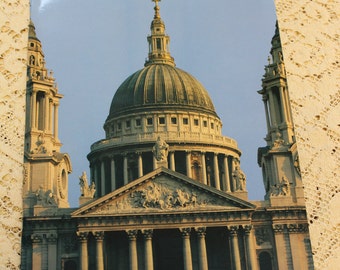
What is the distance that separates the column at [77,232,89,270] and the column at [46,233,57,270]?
9.39ft

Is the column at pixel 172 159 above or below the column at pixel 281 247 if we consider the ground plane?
above

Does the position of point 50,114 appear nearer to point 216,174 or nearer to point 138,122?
point 138,122

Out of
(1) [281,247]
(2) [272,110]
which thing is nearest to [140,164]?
(2) [272,110]

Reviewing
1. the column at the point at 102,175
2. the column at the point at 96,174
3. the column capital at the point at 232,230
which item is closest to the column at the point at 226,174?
the column at the point at 102,175

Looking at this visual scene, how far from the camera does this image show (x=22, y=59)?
7746 millimetres

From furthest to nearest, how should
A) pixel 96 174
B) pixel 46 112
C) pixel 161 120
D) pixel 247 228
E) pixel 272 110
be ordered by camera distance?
pixel 161 120 → pixel 96 174 → pixel 272 110 → pixel 46 112 → pixel 247 228

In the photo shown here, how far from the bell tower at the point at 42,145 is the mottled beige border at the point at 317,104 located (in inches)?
1822

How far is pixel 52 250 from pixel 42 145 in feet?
35.8

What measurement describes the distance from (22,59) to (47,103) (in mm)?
51955

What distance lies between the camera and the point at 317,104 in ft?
25.3

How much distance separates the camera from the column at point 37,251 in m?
51.1

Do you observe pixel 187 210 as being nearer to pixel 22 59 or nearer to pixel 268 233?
pixel 268 233

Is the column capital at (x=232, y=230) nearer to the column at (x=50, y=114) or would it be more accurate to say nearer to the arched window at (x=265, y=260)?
the arched window at (x=265, y=260)

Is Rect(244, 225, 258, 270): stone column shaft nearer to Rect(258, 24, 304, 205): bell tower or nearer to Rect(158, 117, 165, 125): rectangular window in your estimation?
Rect(258, 24, 304, 205): bell tower
